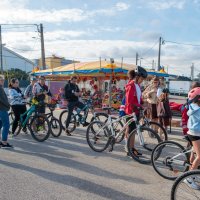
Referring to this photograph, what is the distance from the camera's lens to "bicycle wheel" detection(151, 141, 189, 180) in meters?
4.54

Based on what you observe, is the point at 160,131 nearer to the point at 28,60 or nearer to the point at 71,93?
the point at 71,93

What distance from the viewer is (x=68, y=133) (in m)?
8.46

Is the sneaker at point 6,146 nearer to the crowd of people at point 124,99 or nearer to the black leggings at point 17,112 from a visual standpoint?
the crowd of people at point 124,99

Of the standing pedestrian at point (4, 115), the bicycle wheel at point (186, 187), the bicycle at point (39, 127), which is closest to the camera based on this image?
the bicycle wheel at point (186, 187)

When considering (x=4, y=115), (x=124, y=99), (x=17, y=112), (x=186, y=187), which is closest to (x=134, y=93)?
(x=124, y=99)

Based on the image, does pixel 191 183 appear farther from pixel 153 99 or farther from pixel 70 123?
pixel 70 123

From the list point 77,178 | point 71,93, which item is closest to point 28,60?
point 71,93

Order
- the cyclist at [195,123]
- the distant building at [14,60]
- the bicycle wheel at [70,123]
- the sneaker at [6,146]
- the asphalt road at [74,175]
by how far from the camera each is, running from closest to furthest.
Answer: the cyclist at [195,123] → the asphalt road at [74,175] → the sneaker at [6,146] → the bicycle wheel at [70,123] → the distant building at [14,60]

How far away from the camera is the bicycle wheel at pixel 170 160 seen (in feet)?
14.9

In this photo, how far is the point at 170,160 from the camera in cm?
462

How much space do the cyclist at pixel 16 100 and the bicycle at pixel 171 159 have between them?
452 cm

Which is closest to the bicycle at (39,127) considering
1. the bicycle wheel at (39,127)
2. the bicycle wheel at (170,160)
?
the bicycle wheel at (39,127)

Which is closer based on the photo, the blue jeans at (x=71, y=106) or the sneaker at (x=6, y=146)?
the sneaker at (x=6, y=146)

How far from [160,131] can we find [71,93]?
311cm
